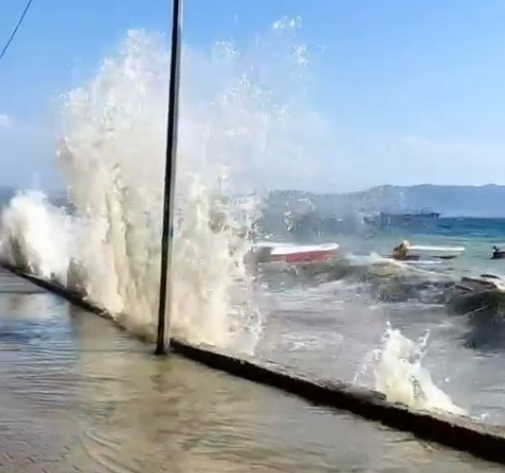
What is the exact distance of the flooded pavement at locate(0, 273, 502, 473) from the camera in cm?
543

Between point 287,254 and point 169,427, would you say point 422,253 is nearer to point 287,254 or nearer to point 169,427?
point 287,254

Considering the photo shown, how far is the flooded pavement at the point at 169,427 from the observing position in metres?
5.43

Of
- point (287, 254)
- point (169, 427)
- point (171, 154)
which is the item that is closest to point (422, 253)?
point (287, 254)

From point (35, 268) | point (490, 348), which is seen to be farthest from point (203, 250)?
point (35, 268)

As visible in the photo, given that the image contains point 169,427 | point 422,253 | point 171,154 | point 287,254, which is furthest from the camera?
point 422,253

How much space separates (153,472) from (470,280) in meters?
26.4

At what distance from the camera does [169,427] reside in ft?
20.5

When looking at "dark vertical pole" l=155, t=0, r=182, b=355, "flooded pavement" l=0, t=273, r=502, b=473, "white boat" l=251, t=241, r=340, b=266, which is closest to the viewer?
"flooded pavement" l=0, t=273, r=502, b=473

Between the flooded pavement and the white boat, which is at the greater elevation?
the flooded pavement

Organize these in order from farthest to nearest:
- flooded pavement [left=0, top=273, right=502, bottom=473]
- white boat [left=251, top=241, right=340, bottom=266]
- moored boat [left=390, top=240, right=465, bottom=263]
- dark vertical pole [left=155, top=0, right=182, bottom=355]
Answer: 1. moored boat [left=390, top=240, right=465, bottom=263]
2. white boat [left=251, top=241, right=340, bottom=266]
3. dark vertical pole [left=155, top=0, right=182, bottom=355]
4. flooded pavement [left=0, top=273, right=502, bottom=473]

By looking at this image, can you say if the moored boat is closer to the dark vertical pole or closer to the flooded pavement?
the dark vertical pole

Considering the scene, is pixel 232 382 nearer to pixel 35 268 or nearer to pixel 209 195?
pixel 209 195

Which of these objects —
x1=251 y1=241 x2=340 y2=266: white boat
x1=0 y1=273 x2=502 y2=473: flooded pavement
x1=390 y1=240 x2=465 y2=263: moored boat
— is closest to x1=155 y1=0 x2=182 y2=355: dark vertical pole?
x1=0 y1=273 x2=502 y2=473: flooded pavement

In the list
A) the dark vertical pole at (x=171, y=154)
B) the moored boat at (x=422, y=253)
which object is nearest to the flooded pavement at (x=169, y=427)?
the dark vertical pole at (x=171, y=154)
